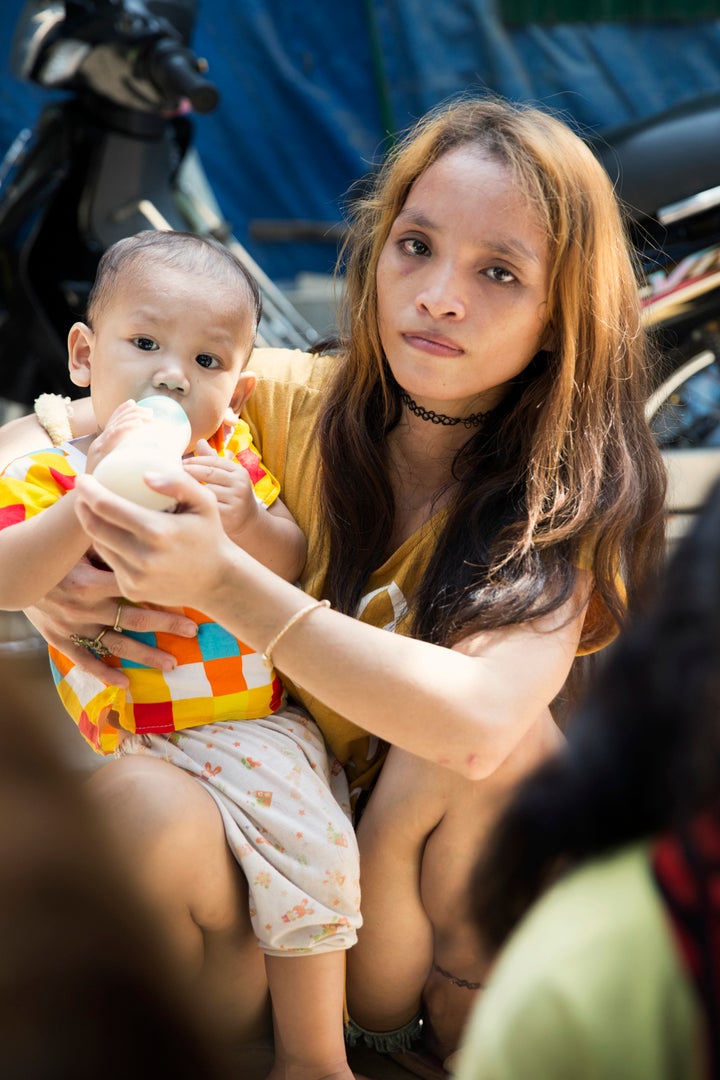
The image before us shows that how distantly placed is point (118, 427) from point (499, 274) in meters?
0.59

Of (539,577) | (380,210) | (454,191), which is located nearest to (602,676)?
(539,577)

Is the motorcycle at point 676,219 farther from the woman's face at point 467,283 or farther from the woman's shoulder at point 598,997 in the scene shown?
the woman's shoulder at point 598,997

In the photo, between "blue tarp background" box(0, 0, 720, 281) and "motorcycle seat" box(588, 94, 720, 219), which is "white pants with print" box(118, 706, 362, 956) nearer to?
"motorcycle seat" box(588, 94, 720, 219)

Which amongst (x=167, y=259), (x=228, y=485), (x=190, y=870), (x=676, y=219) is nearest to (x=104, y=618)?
(x=228, y=485)

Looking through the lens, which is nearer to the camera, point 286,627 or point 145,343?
point 286,627

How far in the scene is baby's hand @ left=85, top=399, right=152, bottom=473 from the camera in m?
1.33

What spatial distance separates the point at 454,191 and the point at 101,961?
4.01 ft

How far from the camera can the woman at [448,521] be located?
1.50 metres

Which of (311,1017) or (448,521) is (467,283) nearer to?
(448,521)

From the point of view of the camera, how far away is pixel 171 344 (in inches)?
60.2

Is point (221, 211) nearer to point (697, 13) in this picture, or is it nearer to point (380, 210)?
point (697, 13)

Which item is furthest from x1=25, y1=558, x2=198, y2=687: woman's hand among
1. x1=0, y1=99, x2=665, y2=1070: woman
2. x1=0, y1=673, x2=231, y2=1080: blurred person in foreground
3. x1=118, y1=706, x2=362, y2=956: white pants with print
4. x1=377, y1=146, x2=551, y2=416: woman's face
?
x1=0, y1=673, x2=231, y2=1080: blurred person in foreground

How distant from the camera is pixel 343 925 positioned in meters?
1.53

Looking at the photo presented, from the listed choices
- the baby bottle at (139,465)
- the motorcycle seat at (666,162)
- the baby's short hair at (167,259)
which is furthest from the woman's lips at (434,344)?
the motorcycle seat at (666,162)
